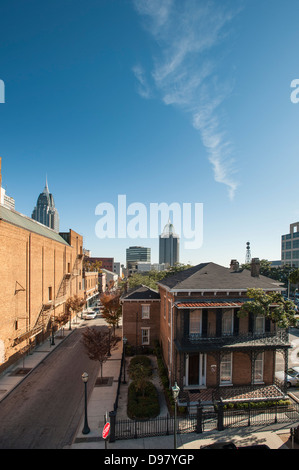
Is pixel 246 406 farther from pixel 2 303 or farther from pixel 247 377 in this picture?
pixel 2 303

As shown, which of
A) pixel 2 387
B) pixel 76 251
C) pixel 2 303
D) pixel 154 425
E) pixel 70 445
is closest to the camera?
pixel 70 445

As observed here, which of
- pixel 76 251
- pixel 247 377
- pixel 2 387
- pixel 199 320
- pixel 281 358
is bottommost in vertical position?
pixel 281 358

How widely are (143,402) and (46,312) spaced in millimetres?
18815

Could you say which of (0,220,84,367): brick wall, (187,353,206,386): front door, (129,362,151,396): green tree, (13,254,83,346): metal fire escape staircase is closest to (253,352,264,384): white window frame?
(187,353,206,386): front door

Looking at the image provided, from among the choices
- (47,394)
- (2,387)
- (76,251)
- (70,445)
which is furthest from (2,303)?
(76,251)

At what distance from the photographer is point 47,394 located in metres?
17.1

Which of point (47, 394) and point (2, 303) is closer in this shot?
point (47, 394)

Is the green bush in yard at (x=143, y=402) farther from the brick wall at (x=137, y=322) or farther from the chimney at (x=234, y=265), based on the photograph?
the chimney at (x=234, y=265)

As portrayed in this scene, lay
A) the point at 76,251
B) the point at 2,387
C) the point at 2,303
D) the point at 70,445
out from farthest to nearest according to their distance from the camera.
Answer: the point at 76,251
the point at 2,303
the point at 2,387
the point at 70,445

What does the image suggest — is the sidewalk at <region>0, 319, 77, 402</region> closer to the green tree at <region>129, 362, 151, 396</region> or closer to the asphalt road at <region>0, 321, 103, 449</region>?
the asphalt road at <region>0, 321, 103, 449</region>

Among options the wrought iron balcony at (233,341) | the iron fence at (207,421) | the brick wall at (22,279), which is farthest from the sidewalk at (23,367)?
the wrought iron balcony at (233,341)

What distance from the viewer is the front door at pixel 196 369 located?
53.9 feet

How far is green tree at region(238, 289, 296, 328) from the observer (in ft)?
48.9

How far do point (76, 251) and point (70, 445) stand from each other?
3674 cm
